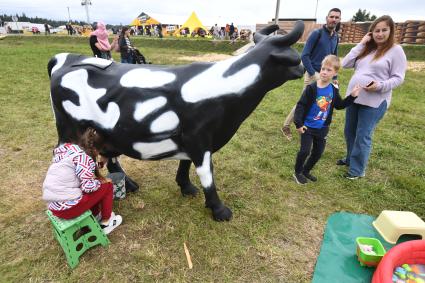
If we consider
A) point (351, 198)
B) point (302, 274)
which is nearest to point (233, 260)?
point (302, 274)

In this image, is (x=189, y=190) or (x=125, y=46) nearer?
(x=189, y=190)

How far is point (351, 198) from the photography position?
3629mm

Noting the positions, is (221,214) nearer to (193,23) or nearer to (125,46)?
(125,46)

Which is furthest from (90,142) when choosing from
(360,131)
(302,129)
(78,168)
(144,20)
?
(144,20)

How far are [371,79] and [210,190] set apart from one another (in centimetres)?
221

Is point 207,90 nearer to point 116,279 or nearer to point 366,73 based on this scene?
point 116,279

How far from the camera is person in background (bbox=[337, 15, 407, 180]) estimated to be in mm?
3400

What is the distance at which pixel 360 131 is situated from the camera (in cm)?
380

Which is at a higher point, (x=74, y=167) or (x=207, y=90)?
(x=207, y=90)

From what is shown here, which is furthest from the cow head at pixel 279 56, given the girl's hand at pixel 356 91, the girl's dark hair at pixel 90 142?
the girl's dark hair at pixel 90 142

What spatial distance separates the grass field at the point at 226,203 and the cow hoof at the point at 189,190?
0.10 meters

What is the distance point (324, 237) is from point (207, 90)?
177cm

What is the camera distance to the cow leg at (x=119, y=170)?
3.41 meters

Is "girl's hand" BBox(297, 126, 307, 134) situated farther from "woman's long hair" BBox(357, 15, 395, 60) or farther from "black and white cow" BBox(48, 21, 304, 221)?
"woman's long hair" BBox(357, 15, 395, 60)
